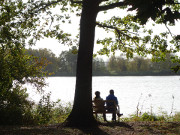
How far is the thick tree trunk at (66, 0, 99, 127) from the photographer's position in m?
7.51

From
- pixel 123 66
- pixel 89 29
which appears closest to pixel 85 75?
pixel 89 29

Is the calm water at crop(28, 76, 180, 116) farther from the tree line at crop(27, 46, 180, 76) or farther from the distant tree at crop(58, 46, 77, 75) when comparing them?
the distant tree at crop(58, 46, 77, 75)

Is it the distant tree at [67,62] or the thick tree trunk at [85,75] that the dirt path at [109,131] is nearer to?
the thick tree trunk at [85,75]

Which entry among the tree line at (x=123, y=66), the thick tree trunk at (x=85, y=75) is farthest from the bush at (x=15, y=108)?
the tree line at (x=123, y=66)

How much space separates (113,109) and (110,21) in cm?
432

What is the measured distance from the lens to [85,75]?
7.55 metres

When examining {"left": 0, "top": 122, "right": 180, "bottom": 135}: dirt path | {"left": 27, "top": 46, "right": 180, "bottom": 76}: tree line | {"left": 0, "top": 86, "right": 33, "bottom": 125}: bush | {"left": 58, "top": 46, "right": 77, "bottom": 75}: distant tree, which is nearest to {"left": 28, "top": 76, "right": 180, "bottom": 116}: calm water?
{"left": 0, "top": 86, "right": 33, "bottom": 125}: bush

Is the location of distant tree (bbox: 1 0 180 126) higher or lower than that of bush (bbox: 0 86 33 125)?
higher

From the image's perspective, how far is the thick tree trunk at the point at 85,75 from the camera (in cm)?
751

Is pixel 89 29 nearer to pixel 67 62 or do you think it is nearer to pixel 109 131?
pixel 109 131

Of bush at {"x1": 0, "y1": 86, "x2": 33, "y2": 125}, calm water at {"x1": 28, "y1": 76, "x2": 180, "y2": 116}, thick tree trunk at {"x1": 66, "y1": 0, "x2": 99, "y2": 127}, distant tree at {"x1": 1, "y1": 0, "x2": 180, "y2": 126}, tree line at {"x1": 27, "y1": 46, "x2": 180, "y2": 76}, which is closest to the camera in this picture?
distant tree at {"x1": 1, "y1": 0, "x2": 180, "y2": 126}

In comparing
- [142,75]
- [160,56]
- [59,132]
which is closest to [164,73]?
[142,75]

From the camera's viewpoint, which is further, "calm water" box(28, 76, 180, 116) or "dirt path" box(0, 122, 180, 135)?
"calm water" box(28, 76, 180, 116)

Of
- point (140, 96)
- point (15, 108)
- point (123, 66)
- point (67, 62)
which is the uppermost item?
point (67, 62)
